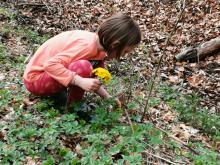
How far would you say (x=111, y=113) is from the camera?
3773 mm

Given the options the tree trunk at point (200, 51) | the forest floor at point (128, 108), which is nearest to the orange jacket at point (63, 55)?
the forest floor at point (128, 108)

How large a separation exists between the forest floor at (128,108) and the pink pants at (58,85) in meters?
0.14

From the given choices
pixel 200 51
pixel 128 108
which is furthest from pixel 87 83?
pixel 200 51

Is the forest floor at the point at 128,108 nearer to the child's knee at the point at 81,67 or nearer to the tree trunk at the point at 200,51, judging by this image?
the tree trunk at the point at 200,51

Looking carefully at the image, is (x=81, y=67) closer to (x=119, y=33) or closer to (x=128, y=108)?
(x=119, y=33)

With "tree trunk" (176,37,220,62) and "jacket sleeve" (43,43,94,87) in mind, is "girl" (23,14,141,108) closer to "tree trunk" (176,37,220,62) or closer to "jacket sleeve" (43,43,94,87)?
"jacket sleeve" (43,43,94,87)

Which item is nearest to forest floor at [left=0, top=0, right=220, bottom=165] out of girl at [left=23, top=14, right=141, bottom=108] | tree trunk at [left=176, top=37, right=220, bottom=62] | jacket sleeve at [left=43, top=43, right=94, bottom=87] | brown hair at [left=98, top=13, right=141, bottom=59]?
tree trunk at [left=176, top=37, right=220, bottom=62]

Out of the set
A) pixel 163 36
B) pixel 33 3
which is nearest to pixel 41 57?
pixel 163 36

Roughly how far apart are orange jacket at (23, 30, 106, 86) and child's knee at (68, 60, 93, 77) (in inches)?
2.6

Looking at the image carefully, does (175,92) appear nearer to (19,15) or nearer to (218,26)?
(218,26)

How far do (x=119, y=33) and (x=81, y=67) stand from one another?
48 centimetres

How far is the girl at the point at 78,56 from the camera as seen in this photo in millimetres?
3652

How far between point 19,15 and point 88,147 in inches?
250

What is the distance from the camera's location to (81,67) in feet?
12.4
